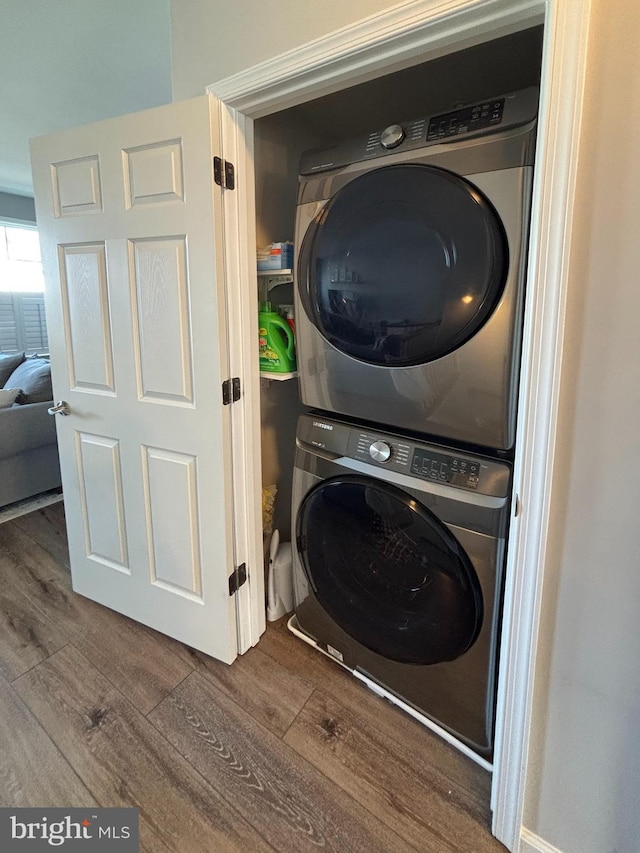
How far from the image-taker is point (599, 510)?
0.86m

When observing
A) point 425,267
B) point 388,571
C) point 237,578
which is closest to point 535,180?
point 425,267

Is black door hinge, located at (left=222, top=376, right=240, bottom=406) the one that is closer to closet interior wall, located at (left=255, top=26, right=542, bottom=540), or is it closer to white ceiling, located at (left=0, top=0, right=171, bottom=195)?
closet interior wall, located at (left=255, top=26, right=542, bottom=540)

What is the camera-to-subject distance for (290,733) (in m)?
1.40

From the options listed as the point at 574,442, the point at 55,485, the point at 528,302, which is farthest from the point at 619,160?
the point at 55,485

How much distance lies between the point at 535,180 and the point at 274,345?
3.13ft

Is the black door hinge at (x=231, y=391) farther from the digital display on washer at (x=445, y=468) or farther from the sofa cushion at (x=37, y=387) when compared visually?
the sofa cushion at (x=37, y=387)

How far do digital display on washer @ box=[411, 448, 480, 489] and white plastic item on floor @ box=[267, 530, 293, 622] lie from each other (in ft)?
2.79

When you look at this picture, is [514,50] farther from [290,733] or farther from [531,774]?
Answer: [290,733]

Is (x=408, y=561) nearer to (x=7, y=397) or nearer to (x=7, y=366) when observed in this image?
(x=7, y=397)

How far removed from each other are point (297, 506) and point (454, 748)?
2.93 ft

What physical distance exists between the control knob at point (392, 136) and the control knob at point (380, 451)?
0.80m

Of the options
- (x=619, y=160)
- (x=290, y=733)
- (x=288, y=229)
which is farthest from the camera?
(x=288, y=229)

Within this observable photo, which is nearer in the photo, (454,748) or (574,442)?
(574,442)

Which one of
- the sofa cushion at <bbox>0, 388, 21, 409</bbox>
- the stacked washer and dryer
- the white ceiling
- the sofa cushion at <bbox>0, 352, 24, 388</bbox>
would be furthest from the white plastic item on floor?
the sofa cushion at <bbox>0, 352, 24, 388</bbox>
